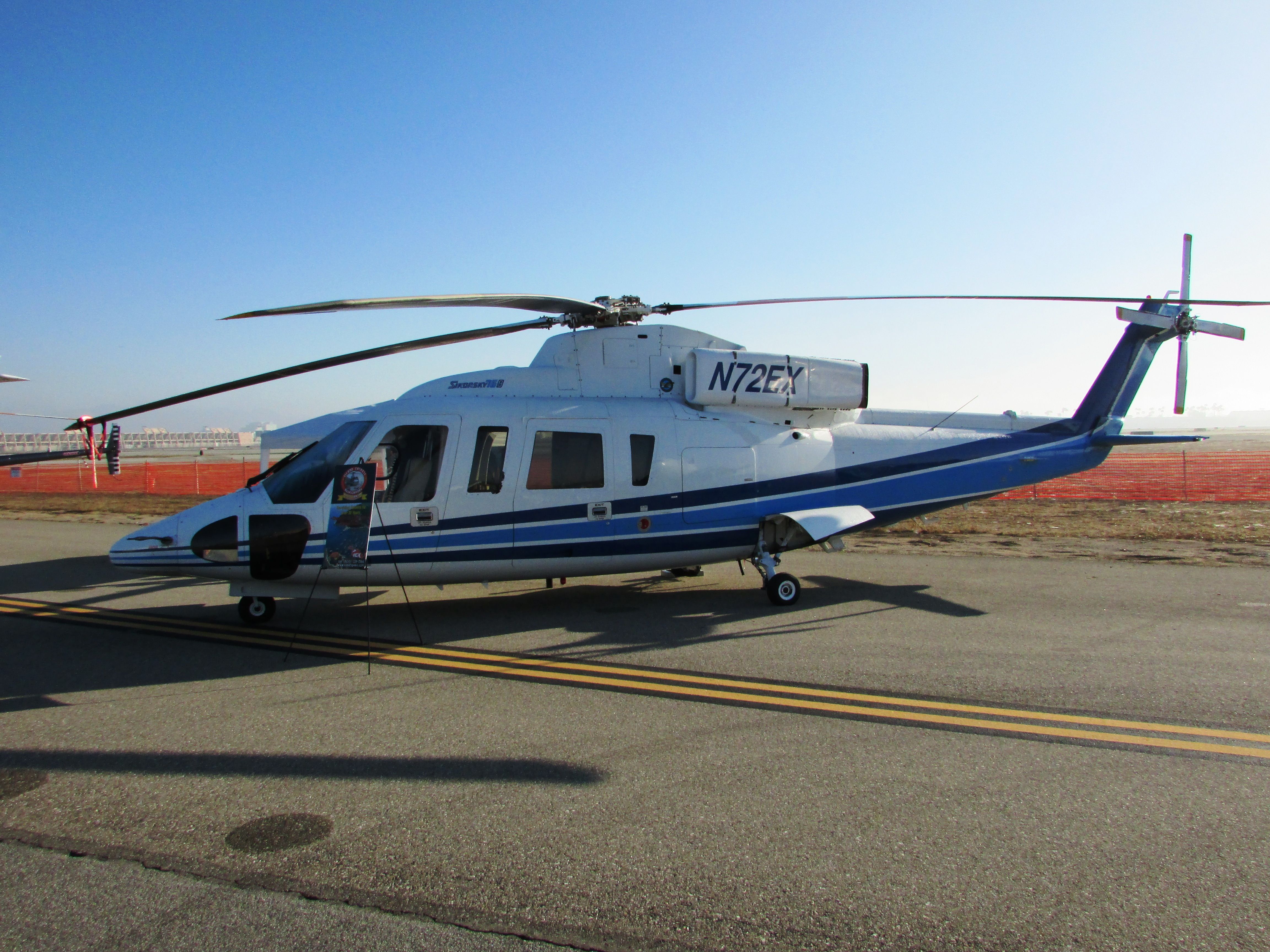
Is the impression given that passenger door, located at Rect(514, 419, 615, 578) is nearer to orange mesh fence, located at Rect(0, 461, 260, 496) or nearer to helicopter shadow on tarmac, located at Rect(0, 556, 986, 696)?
Answer: helicopter shadow on tarmac, located at Rect(0, 556, 986, 696)

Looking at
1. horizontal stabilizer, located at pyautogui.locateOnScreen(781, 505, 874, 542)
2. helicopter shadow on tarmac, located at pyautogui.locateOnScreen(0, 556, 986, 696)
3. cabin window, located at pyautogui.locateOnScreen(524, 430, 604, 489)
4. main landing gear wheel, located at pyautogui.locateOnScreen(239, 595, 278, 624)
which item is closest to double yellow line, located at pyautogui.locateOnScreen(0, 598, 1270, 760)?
main landing gear wheel, located at pyautogui.locateOnScreen(239, 595, 278, 624)

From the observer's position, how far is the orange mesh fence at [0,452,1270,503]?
75.3 feet

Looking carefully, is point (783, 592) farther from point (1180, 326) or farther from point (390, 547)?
point (1180, 326)

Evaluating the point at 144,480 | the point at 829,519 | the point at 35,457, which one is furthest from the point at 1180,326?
the point at 144,480

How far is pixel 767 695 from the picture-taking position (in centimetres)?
599

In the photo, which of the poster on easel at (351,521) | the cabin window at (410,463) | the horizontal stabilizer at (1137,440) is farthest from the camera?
the horizontal stabilizer at (1137,440)

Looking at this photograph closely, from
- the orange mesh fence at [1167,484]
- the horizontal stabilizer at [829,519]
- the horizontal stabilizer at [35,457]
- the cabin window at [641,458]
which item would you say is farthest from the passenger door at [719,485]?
the horizontal stabilizer at [35,457]

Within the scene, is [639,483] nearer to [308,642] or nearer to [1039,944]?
[308,642]

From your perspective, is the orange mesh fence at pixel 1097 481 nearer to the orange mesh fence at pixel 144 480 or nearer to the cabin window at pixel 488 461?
the orange mesh fence at pixel 144 480

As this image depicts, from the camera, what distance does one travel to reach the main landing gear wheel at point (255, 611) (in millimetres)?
8625

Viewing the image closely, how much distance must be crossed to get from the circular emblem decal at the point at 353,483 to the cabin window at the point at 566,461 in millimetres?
1859

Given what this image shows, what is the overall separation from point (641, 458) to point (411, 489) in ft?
9.21

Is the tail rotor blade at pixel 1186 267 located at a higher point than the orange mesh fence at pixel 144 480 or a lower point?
higher

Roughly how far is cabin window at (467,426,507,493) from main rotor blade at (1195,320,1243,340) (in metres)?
10.2
